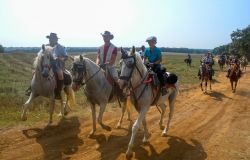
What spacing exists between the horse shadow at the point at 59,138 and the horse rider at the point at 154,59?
9.31 ft

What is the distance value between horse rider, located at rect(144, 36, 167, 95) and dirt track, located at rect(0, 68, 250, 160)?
5.79 ft

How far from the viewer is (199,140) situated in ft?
32.3

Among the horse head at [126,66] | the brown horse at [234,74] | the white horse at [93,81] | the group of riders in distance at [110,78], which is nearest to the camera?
the horse head at [126,66]

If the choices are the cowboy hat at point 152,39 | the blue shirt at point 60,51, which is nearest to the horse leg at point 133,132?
the cowboy hat at point 152,39

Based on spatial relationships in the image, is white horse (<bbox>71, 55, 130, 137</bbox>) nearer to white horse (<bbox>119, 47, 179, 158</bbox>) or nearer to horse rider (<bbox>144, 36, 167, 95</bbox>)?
white horse (<bbox>119, 47, 179, 158</bbox>)

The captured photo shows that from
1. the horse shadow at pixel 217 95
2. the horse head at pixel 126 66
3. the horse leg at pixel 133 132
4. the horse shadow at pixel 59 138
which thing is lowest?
the horse shadow at pixel 217 95

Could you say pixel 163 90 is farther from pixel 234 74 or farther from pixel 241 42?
pixel 241 42

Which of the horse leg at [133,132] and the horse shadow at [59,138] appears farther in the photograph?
the horse shadow at [59,138]

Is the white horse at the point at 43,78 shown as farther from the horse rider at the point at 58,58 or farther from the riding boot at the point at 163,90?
the riding boot at the point at 163,90

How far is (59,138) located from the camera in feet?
31.1

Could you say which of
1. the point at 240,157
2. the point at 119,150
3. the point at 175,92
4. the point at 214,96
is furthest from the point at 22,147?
the point at 214,96

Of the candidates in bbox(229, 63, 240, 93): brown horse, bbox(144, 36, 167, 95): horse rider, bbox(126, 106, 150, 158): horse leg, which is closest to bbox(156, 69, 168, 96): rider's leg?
bbox(144, 36, 167, 95): horse rider

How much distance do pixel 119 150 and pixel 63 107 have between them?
449 cm

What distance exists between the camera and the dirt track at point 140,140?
8266 mm
